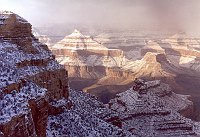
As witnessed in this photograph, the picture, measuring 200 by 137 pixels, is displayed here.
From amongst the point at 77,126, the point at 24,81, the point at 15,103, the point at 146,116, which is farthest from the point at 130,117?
the point at 15,103

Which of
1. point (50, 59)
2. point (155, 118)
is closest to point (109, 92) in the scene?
point (155, 118)

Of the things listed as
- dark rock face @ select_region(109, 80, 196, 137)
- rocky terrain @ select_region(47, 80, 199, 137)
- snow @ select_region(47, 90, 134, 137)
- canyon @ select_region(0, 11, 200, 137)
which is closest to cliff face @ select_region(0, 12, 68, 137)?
canyon @ select_region(0, 11, 200, 137)

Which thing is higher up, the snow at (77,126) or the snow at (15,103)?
the snow at (15,103)

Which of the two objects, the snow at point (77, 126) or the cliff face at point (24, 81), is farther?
the snow at point (77, 126)

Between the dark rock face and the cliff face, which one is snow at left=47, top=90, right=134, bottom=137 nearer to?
the cliff face

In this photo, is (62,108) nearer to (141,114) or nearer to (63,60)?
(141,114)

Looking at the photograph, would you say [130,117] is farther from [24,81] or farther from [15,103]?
[15,103]

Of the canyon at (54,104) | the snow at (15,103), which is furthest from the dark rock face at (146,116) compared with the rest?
the snow at (15,103)

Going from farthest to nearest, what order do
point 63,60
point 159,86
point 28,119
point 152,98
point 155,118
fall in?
1. point 63,60
2. point 159,86
3. point 152,98
4. point 155,118
5. point 28,119

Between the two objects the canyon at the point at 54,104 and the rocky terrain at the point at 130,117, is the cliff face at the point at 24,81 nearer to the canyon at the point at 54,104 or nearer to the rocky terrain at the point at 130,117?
the canyon at the point at 54,104
